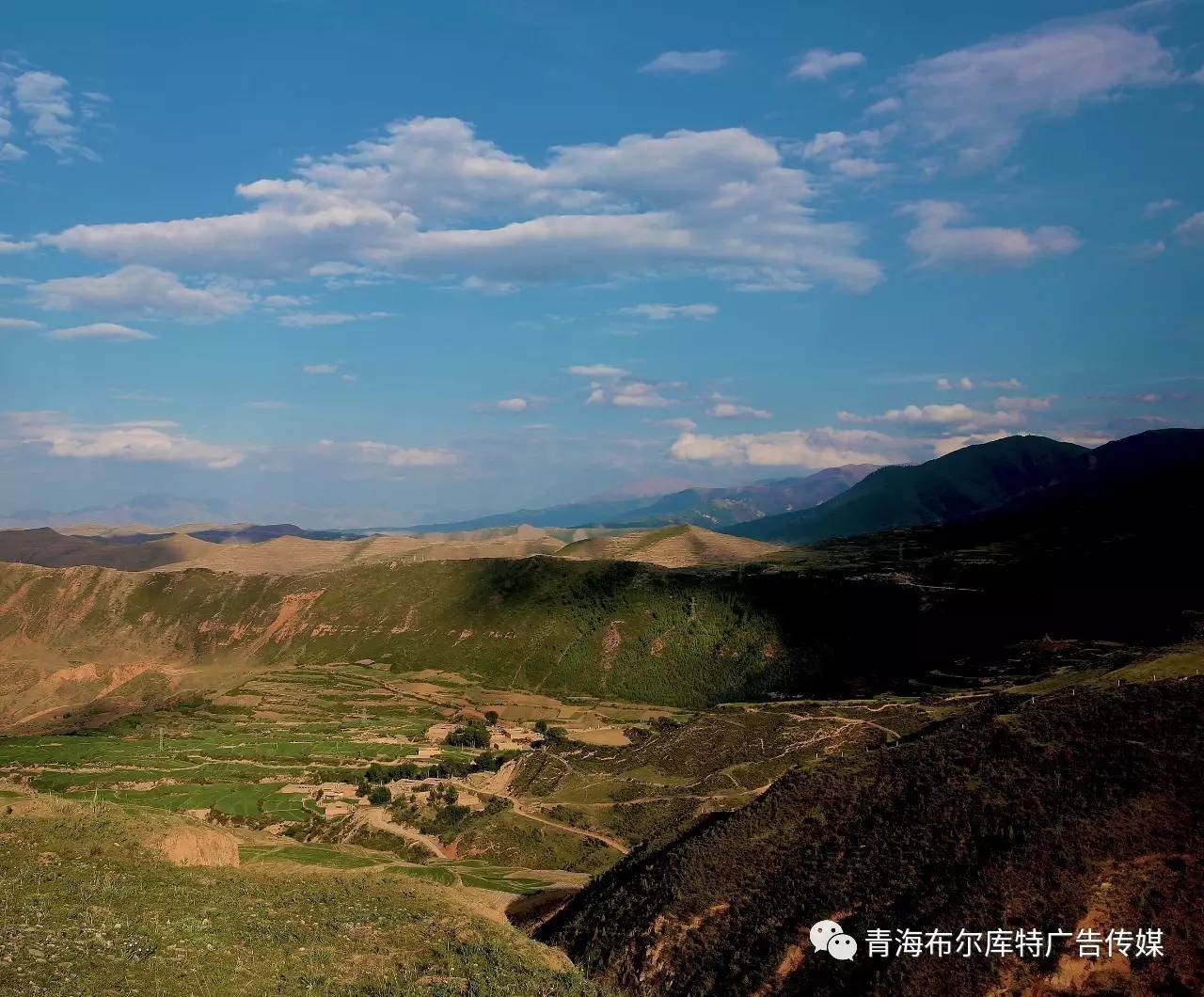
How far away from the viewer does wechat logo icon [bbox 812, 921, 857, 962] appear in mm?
38938

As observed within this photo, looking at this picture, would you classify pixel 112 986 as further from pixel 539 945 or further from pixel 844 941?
pixel 844 941

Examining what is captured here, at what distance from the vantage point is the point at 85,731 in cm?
15850

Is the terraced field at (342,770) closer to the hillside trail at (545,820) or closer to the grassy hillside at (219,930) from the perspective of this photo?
the hillside trail at (545,820)

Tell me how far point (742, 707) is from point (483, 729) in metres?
47.6

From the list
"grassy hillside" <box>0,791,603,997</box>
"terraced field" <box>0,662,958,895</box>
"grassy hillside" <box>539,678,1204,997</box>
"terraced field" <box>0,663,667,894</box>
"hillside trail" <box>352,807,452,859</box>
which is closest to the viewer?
"grassy hillside" <box>0,791,603,997</box>

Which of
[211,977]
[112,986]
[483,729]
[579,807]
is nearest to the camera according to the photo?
[112,986]

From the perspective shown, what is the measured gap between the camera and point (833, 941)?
3994cm

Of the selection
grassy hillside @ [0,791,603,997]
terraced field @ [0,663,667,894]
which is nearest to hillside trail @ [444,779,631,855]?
terraced field @ [0,663,667,894]

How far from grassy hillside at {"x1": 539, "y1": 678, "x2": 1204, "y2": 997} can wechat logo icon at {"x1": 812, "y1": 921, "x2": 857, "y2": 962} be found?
19.1 inches

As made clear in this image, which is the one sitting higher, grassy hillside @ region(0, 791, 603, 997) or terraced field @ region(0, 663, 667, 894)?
grassy hillside @ region(0, 791, 603, 997)

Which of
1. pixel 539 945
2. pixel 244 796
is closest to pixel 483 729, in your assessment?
pixel 244 796

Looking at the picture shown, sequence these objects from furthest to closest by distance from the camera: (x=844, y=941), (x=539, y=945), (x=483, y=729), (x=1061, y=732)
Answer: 1. (x=483, y=729)
2. (x=1061, y=732)
3. (x=539, y=945)
4. (x=844, y=941)

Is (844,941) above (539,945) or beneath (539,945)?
above

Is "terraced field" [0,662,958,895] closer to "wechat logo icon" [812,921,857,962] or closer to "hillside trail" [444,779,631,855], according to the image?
"hillside trail" [444,779,631,855]
